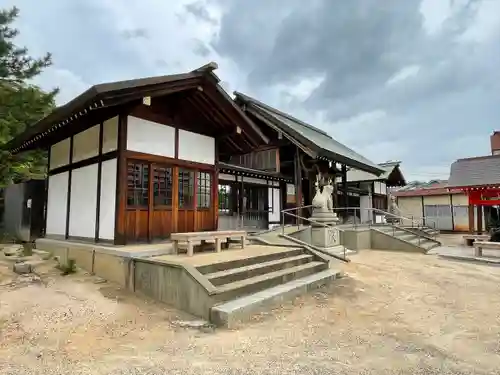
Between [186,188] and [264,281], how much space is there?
352 centimetres

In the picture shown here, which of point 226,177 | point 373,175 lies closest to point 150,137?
point 226,177

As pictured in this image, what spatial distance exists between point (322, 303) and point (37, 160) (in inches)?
546

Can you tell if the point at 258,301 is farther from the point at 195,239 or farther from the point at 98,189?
the point at 98,189

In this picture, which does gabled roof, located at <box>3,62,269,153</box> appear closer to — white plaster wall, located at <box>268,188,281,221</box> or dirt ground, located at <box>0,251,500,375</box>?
dirt ground, located at <box>0,251,500,375</box>

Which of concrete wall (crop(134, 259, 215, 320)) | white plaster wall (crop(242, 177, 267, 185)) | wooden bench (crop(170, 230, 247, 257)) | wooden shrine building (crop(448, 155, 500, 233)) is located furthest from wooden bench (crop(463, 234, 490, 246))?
concrete wall (crop(134, 259, 215, 320))

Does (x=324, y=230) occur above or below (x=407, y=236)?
above

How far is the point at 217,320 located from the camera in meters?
4.46

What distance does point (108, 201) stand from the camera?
6.95 meters

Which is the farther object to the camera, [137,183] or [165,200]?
[165,200]

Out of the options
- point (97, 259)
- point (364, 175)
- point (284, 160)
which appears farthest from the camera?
point (364, 175)

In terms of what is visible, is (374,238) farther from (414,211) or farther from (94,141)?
(414,211)

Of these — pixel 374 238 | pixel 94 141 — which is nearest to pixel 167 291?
pixel 94 141

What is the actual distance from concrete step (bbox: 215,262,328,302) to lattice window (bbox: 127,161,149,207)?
120 inches

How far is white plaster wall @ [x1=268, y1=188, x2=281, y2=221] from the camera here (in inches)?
567
